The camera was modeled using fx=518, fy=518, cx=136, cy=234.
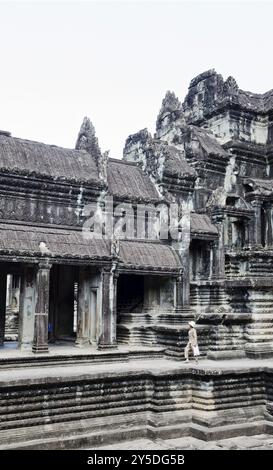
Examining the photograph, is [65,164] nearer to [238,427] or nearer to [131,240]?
[131,240]

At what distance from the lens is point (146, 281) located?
17.6 m

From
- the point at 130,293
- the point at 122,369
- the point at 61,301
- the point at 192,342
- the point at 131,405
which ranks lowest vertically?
the point at 131,405

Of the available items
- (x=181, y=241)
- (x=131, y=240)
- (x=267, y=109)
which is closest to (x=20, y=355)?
(x=131, y=240)

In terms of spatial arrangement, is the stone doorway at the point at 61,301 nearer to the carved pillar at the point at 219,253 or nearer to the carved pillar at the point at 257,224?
the carved pillar at the point at 219,253

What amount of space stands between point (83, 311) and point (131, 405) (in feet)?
17.3

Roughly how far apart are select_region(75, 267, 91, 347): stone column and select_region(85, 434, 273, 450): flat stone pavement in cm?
550

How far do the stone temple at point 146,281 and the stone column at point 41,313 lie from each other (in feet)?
0.11

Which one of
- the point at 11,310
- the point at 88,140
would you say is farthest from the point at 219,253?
the point at 11,310

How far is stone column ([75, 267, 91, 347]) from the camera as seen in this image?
51.8 ft

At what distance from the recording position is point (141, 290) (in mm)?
18672

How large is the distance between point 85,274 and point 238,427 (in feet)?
22.9

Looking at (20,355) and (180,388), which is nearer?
(180,388)

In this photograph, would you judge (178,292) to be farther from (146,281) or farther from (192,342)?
(192,342)

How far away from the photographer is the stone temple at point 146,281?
10.8 m
